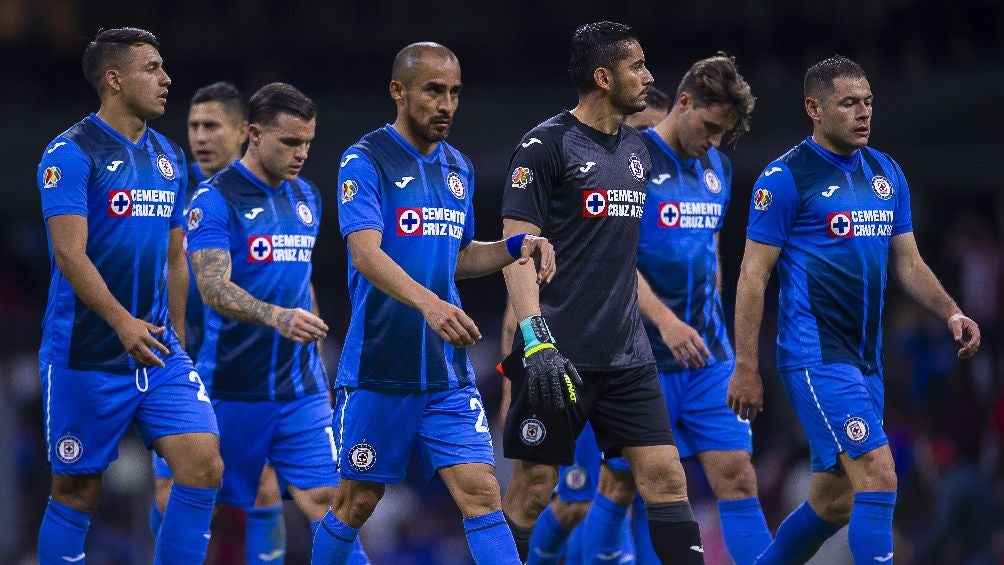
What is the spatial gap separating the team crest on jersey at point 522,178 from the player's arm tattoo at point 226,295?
1091mm

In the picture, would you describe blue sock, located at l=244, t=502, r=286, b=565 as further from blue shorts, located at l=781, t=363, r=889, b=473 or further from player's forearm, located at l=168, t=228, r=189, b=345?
blue shorts, located at l=781, t=363, r=889, b=473

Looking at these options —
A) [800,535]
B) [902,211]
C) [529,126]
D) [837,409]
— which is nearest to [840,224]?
[902,211]

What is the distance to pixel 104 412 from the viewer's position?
664 centimetres

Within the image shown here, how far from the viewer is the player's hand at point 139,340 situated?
6266 mm

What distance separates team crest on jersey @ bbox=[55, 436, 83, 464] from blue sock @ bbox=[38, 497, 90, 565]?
0.24 meters

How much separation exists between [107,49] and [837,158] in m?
3.38

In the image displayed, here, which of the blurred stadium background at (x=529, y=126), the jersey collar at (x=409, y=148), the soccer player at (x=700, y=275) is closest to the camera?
the jersey collar at (x=409, y=148)

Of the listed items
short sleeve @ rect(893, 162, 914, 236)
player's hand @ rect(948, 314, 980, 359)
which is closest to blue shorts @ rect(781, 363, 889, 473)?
player's hand @ rect(948, 314, 980, 359)

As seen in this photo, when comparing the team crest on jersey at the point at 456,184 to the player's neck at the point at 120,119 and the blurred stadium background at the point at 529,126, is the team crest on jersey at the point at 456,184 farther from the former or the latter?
the blurred stadium background at the point at 529,126

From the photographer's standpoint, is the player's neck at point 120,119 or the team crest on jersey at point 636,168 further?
the player's neck at point 120,119

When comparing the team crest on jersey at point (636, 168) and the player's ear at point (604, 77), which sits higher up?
the player's ear at point (604, 77)

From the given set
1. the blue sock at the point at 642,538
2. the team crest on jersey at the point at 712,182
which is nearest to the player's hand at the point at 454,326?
the team crest on jersey at the point at 712,182

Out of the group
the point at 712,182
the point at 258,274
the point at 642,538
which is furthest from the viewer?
the point at 642,538

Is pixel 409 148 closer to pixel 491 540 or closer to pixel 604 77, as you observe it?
pixel 604 77
